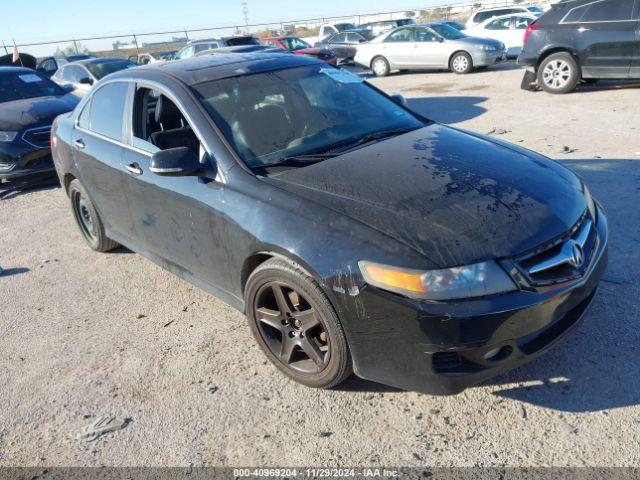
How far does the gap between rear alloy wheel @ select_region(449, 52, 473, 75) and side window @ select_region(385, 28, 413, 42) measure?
1.65 meters

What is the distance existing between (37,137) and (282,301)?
6.39 meters

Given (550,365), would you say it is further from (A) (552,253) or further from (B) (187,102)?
(B) (187,102)

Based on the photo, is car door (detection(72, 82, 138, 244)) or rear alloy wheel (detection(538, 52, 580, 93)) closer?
car door (detection(72, 82, 138, 244))

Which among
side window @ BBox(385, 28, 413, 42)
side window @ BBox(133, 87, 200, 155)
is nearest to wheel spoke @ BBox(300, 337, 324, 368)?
side window @ BBox(133, 87, 200, 155)

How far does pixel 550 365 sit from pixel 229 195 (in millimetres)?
2034

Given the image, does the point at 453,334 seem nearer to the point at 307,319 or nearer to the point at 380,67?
the point at 307,319

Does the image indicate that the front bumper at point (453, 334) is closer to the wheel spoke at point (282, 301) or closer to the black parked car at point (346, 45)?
the wheel spoke at point (282, 301)

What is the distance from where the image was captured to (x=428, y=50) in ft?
52.4

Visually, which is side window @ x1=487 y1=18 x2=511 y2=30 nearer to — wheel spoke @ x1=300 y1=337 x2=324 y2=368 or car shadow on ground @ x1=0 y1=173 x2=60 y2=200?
car shadow on ground @ x1=0 y1=173 x2=60 y2=200

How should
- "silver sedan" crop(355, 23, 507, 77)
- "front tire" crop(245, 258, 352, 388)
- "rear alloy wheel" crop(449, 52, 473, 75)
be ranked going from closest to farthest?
"front tire" crop(245, 258, 352, 388) → "silver sedan" crop(355, 23, 507, 77) → "rear alloy wheel" crop(449, 52, 473, 75)

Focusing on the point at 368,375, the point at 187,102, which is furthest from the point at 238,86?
the point at 368,375

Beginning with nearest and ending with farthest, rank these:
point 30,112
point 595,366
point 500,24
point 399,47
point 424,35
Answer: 1. point 595,366
2. point 30,112
3. point 424,35
4. point 399,47
5. point 500,24

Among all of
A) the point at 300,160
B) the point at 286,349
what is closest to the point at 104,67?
the point at 300,160

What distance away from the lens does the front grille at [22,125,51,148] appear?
25.1 feet
